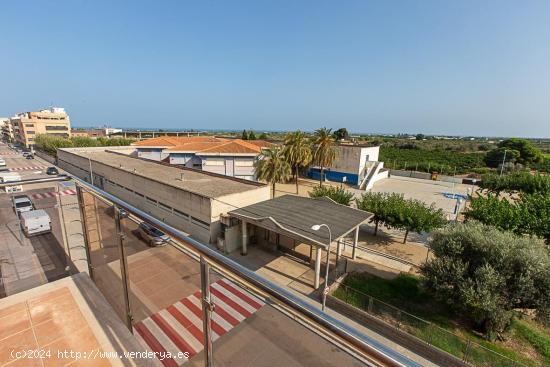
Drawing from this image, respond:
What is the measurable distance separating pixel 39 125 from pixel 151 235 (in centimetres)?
10759

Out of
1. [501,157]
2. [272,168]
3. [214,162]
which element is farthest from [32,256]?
[501,157]

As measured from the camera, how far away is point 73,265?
694 cm

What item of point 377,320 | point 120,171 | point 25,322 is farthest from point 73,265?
point 120,171

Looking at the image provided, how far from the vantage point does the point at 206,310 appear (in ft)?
7.97

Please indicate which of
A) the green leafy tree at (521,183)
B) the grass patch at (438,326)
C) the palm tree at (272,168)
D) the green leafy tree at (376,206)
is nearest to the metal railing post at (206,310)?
the grass patch at (438,326)

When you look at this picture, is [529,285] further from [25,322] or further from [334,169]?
[334,169]

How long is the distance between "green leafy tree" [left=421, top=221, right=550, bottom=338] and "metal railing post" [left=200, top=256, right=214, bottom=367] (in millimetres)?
11242

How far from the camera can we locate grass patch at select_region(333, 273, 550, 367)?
9.02 metres

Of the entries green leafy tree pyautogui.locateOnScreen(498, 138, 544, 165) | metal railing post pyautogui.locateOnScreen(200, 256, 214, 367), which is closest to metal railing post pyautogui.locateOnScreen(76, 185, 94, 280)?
metal railing post pyautogui.locateOnScreen(200, 256, 214, 367)

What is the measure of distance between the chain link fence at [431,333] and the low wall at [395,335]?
0.15 m

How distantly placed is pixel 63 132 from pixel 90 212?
110556 millimetres

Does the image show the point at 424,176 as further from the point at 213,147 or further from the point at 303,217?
the point at 303,217

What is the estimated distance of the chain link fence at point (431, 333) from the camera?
8.16 meters

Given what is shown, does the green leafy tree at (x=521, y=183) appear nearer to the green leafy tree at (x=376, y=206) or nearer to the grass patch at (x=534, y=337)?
the green leafy tree at (x=376, y=206)
